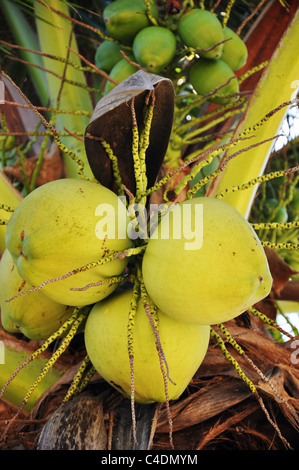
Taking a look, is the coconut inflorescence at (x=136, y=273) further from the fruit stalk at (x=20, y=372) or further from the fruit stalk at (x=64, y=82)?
the fruit stalk at (x=64, y=82)

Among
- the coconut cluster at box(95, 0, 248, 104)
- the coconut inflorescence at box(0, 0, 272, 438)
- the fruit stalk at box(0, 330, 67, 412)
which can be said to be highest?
the coconut cluster at box(95, 0, 248, 104)

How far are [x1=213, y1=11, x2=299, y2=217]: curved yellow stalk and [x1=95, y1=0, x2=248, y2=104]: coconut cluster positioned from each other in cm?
9

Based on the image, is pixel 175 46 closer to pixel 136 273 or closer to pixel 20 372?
pixel 136 273

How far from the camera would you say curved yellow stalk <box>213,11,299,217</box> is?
143 centimetres

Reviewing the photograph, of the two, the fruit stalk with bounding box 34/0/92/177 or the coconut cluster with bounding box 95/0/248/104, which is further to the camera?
the fruit stalk with bounding box 34/0/92/177

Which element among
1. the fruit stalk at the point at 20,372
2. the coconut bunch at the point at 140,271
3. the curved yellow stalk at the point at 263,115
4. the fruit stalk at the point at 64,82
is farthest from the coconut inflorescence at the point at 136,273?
the fruit stalk at the point at 64,82

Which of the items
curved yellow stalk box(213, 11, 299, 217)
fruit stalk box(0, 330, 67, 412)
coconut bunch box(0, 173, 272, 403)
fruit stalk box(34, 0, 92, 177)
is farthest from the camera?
fruit stalk box(34, 0, 92, 177)

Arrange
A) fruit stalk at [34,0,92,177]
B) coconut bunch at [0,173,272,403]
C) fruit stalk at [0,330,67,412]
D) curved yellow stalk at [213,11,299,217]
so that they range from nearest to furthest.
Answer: coconut bunch at [0,173,272,403]
fruit stalk at [0,330,67,412]
curved yellow stalk at [213,11,299,217]
fruit stalk at [34,0,92,177]

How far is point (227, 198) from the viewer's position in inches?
56.2

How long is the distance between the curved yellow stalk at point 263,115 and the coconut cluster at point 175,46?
9cm

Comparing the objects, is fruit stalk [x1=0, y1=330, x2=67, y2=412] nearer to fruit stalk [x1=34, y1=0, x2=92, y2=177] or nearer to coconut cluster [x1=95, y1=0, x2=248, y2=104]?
fruit stalk [x1=34, y1=0, x2=92, y2=177]

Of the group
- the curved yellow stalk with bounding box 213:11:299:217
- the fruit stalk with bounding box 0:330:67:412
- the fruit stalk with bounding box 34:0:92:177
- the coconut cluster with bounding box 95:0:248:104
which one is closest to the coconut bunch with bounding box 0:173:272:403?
the fruit stalk with bounding box 0:330:67:412

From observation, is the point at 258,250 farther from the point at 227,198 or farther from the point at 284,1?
the point at 284,1

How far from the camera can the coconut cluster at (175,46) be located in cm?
144
